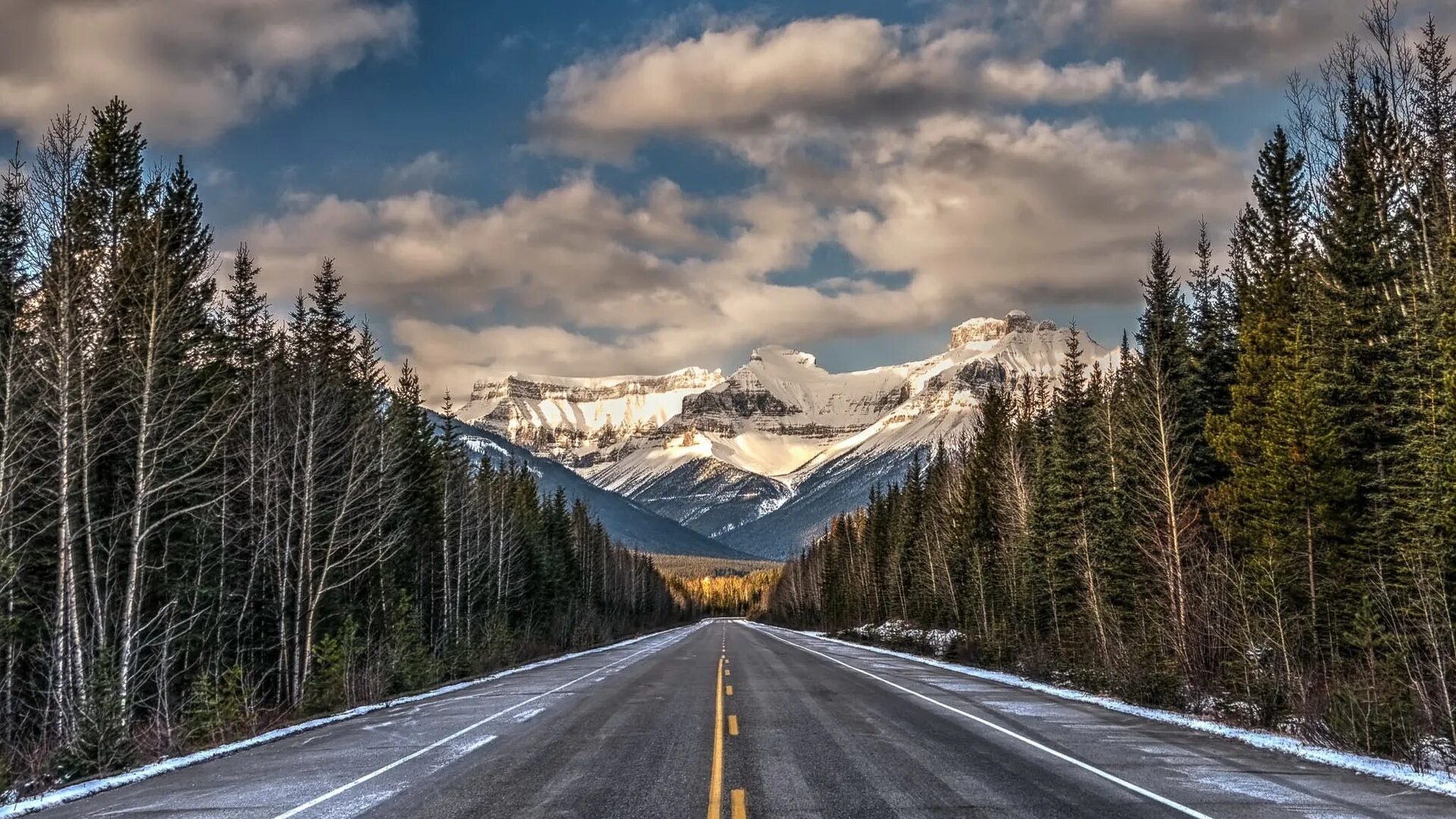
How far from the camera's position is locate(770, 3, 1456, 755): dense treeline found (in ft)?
53.1

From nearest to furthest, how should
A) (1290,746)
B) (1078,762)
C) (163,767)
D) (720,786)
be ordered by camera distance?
(720,786)
(1078,762)
(163,767)
(1290,746)

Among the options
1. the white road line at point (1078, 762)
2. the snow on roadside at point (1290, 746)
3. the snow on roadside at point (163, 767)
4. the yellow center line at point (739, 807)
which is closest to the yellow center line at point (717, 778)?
the yellow center line at point (739, 807)

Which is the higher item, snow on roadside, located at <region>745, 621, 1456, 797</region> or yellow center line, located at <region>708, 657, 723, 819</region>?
yellow center line, located at <region>708, 657, 723, 819</region>

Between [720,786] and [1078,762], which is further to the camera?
[1078,762]

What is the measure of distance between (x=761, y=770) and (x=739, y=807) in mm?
2144

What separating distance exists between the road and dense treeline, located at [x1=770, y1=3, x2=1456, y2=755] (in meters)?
3.56

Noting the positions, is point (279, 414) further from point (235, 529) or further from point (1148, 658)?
point (1148, 658)

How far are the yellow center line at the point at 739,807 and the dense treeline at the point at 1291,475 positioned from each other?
9365 mm

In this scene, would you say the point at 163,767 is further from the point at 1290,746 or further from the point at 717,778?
the point at 1290,746

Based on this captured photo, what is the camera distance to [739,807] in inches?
322

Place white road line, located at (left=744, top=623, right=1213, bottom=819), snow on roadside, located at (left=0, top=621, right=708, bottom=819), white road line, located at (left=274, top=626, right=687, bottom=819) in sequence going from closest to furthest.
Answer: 1. white road line, located at (left=744, top=623, right=1213, bottom=819)
2. white road line, located at (left=274, top=626, right=687, bottom=819)
3. snow on roadside, located at (left=0, top=621, right=708, bottom=819)

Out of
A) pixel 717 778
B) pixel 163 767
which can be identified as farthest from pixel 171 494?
pixel 717 778

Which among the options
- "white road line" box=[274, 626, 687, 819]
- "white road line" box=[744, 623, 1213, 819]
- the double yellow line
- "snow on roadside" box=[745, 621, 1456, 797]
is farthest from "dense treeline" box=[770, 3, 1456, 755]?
"white road line" box=[274, 626, 687, 819]

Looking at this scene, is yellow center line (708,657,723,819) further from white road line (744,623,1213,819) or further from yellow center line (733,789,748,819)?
white road line (744,623,1213,819)
